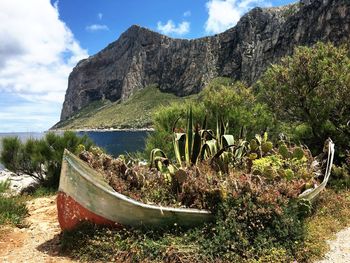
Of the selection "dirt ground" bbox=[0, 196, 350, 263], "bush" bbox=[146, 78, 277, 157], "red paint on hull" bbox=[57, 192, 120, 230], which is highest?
"bush" bbox=[146, 78, 277, 157]

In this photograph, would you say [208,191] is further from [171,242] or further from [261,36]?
[261,36]

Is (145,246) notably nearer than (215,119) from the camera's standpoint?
Yes

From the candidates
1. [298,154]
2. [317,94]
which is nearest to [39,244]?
[298,154]

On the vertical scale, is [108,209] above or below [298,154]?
below

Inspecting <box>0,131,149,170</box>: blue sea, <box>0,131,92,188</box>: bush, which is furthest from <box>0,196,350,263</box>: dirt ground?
<box>0,131,92,188</box>: bush

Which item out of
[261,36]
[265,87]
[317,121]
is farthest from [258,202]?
[261,36]

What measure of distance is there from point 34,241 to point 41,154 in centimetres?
871

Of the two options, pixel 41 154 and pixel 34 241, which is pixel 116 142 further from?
pixel 34 241

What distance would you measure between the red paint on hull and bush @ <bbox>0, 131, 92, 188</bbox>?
8599mm

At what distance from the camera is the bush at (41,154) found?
51.0 ft

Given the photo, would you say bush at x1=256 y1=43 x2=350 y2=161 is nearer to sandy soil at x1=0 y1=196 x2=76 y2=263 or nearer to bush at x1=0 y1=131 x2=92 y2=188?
bush at x1=0 y1=131 x2=92 y2=188

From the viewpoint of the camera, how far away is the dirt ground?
6.48 m

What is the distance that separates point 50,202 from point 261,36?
600 feet

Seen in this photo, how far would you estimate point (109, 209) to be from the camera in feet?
21.8
